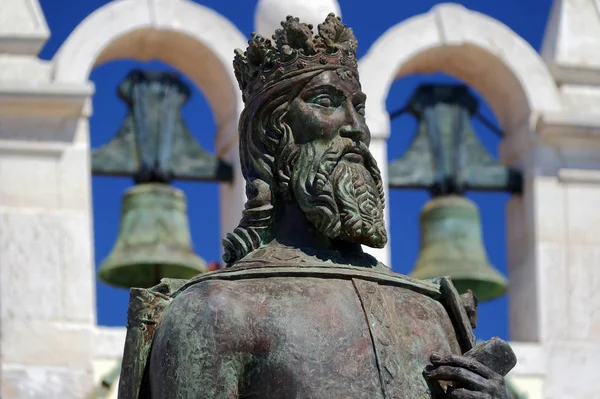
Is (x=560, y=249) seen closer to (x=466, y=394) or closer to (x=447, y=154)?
(x=447, y=154)

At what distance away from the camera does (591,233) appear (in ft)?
72.6

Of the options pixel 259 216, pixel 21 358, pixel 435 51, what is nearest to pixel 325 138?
pixel 259 216

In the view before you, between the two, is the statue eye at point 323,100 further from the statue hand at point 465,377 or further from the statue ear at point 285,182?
the statue hand at point 465,377

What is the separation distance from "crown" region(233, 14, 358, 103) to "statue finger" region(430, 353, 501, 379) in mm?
1193

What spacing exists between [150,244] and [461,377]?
1065 centimetres

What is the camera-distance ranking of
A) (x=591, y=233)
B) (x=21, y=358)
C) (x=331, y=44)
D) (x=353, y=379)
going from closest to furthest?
1. (x=353, y=379)
2. (x=331, y=44)
3. (x=21, y=358)
4. (x=591, y=233)

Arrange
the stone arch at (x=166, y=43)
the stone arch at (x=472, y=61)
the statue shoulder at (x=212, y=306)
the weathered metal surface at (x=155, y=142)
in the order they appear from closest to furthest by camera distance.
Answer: the statue shoulder at (x=212, y=306) → the stone arch at (x=166, y=43) → the weathered metal surface at (x=155, y=142) → the stone arch at (x=472, y=61)

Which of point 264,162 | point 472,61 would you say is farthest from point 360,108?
point 472,61

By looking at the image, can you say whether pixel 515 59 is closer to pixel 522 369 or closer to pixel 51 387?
pixel 522 369

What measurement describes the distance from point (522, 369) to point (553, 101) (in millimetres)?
2047

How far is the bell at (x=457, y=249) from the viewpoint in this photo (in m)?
20.8

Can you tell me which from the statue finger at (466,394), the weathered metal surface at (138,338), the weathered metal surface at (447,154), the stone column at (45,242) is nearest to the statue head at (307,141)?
the weathered metal surface at (138,338)

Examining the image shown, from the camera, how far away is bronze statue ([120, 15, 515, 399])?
33.3 ft

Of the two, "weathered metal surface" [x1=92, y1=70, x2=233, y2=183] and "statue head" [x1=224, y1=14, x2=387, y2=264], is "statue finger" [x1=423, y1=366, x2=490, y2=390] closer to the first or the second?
"statue head" [x1=224, y1=14, x2=387, y2=264]
